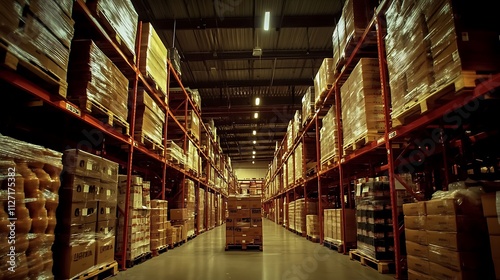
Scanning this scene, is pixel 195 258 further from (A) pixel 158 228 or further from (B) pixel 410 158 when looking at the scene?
(B) pixel 410 158

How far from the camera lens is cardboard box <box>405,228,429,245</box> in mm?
3525

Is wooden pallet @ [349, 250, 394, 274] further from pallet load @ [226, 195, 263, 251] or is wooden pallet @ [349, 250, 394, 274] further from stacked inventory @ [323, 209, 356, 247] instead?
pallet load @ [226, 195, 263, 251]

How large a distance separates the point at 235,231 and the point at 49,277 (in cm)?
483

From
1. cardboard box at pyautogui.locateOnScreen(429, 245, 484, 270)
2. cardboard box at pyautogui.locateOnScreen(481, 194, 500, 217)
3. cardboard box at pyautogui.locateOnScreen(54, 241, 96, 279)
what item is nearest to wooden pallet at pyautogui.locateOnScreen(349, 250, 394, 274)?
cardboard box at pyautogui.locateOnScreen(429, 245, 484, 270)

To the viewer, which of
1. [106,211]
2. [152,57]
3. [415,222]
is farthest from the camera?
[152,57]

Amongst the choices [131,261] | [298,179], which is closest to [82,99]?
[131,261]

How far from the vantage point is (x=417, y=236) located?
367 cm

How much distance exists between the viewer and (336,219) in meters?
7.04

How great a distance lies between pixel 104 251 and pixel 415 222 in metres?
4.11

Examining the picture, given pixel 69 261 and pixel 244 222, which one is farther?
pixel 244 222

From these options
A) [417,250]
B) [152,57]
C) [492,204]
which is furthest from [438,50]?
[152,57]

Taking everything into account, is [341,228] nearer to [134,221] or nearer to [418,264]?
[418,264]

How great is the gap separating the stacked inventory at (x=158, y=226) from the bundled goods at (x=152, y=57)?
→ 2.57m

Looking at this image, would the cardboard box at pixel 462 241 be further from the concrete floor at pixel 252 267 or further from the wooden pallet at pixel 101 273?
the wooden pallet at pixel 101 273
